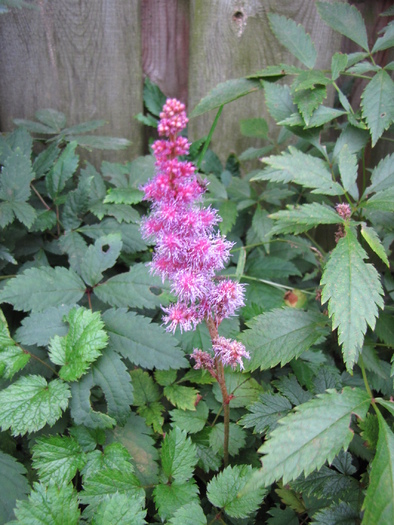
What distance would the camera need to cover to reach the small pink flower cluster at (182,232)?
1059 mm

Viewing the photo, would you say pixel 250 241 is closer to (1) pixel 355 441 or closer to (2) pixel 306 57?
(2) pixel 306 57

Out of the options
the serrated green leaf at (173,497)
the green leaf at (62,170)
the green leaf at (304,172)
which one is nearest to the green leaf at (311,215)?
the green leaf at (304,172)

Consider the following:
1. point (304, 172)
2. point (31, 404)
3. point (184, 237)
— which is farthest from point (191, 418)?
point (304, 172)

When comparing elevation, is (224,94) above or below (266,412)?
above

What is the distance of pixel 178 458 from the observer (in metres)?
1.45

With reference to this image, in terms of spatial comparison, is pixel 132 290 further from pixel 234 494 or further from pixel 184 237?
pixel 234 494

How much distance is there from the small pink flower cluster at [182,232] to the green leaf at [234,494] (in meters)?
0.57

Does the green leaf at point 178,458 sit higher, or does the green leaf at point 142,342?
the green leaf at point 142,342

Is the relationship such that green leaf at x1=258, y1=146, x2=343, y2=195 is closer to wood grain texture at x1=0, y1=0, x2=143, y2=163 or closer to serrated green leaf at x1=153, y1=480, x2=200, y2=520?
serrated green leaf at x1=153, y1=480, x2=200, y2=520

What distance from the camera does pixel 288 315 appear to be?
5.22 ft

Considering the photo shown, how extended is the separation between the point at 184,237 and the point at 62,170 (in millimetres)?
1213

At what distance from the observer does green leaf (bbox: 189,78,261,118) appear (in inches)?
73.9

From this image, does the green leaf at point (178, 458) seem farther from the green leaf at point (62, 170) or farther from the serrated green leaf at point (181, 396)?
the green leaf at point (62, 170)

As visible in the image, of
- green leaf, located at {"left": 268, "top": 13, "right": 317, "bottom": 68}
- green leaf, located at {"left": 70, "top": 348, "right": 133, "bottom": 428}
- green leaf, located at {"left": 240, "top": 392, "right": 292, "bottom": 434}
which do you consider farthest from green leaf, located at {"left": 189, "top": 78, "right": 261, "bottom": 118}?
green leaf, located at {"left": 240, "top": 392, "right": 292, "bottom": 434}
